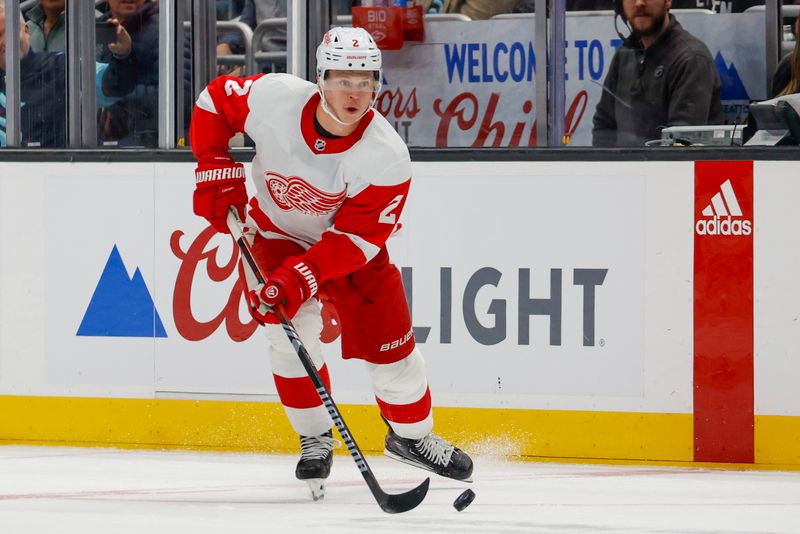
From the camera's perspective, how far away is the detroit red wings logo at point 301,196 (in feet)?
11.5

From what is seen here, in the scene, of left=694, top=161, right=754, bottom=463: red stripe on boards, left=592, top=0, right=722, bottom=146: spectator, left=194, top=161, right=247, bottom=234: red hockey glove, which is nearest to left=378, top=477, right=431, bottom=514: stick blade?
left=194, top=161, right=247, bottom=234: red hockey glove

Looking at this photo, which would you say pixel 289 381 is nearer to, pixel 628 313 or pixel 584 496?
pixel 584 496

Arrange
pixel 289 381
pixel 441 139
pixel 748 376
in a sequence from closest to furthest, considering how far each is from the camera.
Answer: pixel 289 381 < pixel 748 376 < pixel 441 139

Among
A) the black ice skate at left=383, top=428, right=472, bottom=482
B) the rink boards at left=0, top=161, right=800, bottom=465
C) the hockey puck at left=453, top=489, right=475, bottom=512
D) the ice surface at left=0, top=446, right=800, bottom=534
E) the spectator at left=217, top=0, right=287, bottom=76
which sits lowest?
the ice surface at left=0, top=446, right=800, bottom=534

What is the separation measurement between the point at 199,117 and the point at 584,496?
137 cm

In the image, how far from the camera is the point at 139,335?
467 centimetres

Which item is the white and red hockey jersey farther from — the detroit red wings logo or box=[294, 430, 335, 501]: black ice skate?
box=[294, 430, 335, 501]: black ice skate

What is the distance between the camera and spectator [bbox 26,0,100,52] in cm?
486

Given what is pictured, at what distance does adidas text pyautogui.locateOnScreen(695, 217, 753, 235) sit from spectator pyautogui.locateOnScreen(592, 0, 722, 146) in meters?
0.34

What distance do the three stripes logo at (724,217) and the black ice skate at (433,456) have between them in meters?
1.07

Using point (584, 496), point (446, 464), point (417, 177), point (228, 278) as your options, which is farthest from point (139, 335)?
point (584, 496)

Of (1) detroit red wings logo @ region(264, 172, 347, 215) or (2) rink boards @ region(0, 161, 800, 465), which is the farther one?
(2) rink boards @ region(0, 161, 800, 465)

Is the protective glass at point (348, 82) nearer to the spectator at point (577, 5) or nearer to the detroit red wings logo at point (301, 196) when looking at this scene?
the detroit red wings logo at point (301, 196)

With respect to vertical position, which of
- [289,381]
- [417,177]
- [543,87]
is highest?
[543,87]
